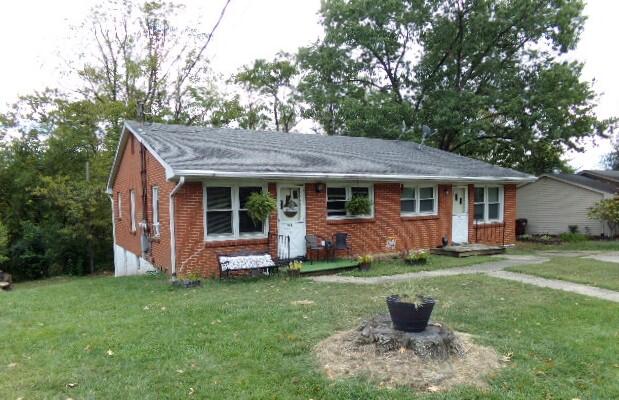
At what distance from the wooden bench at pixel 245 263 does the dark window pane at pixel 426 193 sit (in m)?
6.03

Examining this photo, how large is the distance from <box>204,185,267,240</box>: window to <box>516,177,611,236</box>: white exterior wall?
1717 centimetres

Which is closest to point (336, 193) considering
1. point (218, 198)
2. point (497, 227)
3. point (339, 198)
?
point (339, 198)

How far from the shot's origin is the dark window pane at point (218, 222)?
423 inches

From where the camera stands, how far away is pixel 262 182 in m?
11.3

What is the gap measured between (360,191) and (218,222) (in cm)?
442

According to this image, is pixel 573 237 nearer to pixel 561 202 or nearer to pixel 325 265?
pixel 561 202

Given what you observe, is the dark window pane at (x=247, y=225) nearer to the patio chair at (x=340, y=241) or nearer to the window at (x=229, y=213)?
the window at (x=229, y=213)

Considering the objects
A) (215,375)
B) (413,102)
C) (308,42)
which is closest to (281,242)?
(215,375)

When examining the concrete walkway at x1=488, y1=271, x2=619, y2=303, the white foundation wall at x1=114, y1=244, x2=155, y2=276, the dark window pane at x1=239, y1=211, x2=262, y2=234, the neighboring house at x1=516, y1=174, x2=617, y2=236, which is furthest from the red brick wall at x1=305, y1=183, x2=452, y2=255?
the neighboring house at x1=516, y1=174, x2=617, y2=236

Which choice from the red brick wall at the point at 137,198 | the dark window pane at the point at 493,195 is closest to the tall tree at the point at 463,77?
the dark window pane at the point at 493,195

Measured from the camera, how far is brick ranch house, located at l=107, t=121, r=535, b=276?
10531mm

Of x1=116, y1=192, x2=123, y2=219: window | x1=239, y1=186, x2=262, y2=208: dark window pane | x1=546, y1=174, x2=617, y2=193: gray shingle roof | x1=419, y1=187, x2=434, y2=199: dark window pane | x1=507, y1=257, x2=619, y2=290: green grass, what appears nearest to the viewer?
x1=507, y1=257, x2=619, y2=290: green grass

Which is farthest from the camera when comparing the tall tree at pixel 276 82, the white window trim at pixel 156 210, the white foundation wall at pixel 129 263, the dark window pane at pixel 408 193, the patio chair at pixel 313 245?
the tall tree at pixel 276 82

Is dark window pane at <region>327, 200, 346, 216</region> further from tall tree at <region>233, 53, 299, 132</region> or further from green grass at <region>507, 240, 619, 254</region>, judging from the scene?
tall tree at <region>233, 53, 299, 132</region>
